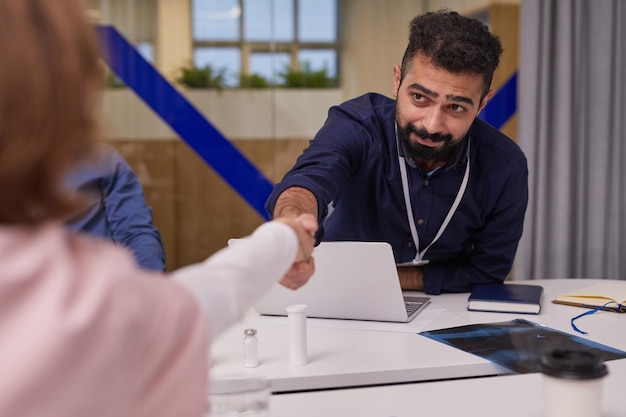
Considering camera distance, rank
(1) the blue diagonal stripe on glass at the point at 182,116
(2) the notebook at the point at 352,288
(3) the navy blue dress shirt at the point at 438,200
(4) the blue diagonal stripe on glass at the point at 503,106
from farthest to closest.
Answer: (4) the blue diagonal stripe on glass at the point at 503,106, (1) the blue diagonal stripe on glass at the point at 182,116, (3) the navy blue dress shirt at the point at 438,200, (2) the notebook at the point at 352,288

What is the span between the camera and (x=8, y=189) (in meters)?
0.68

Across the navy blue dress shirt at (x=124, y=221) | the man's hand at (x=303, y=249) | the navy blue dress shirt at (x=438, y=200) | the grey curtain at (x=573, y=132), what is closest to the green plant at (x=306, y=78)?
the grey curtain at (x=573, y=132)

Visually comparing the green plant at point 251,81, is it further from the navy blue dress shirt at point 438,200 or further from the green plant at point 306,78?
the navy blue dress shirt at point 438,200

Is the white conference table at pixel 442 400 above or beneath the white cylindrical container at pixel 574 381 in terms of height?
beneath

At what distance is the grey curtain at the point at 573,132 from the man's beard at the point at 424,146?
213 centimetres

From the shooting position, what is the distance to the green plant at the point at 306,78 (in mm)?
4379

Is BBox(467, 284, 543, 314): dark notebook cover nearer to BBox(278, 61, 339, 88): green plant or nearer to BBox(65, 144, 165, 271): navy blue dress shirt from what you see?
BBox(65, 144, 165, 271): navy blue dress shirt

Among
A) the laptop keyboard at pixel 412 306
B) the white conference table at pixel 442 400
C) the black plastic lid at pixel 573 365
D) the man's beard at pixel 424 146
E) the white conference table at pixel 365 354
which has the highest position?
the man's beard at pixel 424 146

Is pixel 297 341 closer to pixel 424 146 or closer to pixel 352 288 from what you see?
pixel 352 288

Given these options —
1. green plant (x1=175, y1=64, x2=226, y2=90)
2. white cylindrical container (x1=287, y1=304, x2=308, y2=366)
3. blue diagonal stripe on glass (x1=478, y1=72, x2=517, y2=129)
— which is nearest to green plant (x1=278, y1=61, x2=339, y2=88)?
green plant (x1=175, y1=64, x2=226, y2=90)

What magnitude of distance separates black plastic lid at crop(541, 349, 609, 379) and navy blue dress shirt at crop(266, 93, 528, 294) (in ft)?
3.71

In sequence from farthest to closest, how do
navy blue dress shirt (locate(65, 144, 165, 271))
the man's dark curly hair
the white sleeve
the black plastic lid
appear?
navy blue dress shirt (locate(65, 144, 165, 271))
the man's dark curly hair
the black plastic lid
the white sleeve

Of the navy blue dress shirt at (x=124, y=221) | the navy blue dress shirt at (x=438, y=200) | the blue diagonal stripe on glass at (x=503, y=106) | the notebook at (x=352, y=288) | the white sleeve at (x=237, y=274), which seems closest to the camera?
the white sleeve at (x=237, y=274)

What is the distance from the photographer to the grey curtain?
429 centimetres
